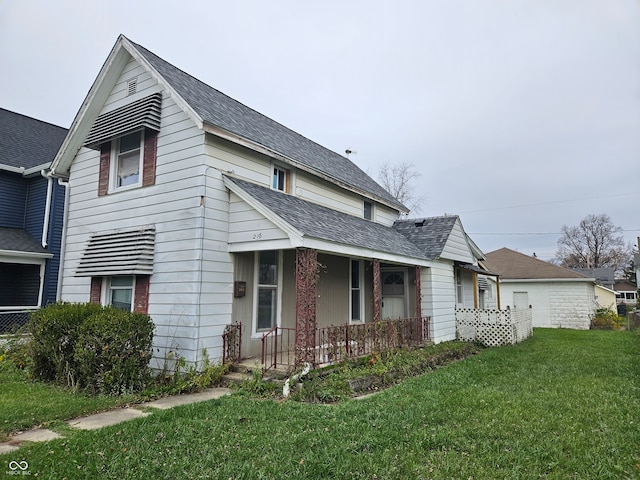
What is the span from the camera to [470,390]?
7004 millimetres

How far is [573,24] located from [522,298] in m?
18.8

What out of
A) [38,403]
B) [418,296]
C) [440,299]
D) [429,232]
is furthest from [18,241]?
[440,299]

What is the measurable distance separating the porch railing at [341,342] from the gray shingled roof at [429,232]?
2934 mm

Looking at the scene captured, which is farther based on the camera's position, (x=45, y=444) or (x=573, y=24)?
(x=573, y=24)

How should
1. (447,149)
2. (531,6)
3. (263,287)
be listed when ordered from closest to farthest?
(263,287) < (531,6) < (447,149)

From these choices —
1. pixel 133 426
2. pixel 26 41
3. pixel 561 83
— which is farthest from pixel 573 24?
pixel 26 41

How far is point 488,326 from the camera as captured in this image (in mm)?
13906

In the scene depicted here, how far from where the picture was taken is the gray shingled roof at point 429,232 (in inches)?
507

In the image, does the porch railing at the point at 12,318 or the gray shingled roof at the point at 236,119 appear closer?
the gray shingled roof at the point at 236,119

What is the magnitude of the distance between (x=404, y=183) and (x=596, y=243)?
38151 mm

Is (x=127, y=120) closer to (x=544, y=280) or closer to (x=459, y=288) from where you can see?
(x=459, y=288)

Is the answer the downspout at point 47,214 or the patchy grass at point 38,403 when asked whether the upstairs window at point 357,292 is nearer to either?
the patchy grass at point 38,403

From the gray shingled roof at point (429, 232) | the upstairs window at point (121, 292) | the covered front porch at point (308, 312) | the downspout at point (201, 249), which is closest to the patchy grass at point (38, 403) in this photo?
the downspout at point (201, 249)

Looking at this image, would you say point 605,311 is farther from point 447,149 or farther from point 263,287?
point 263,287
